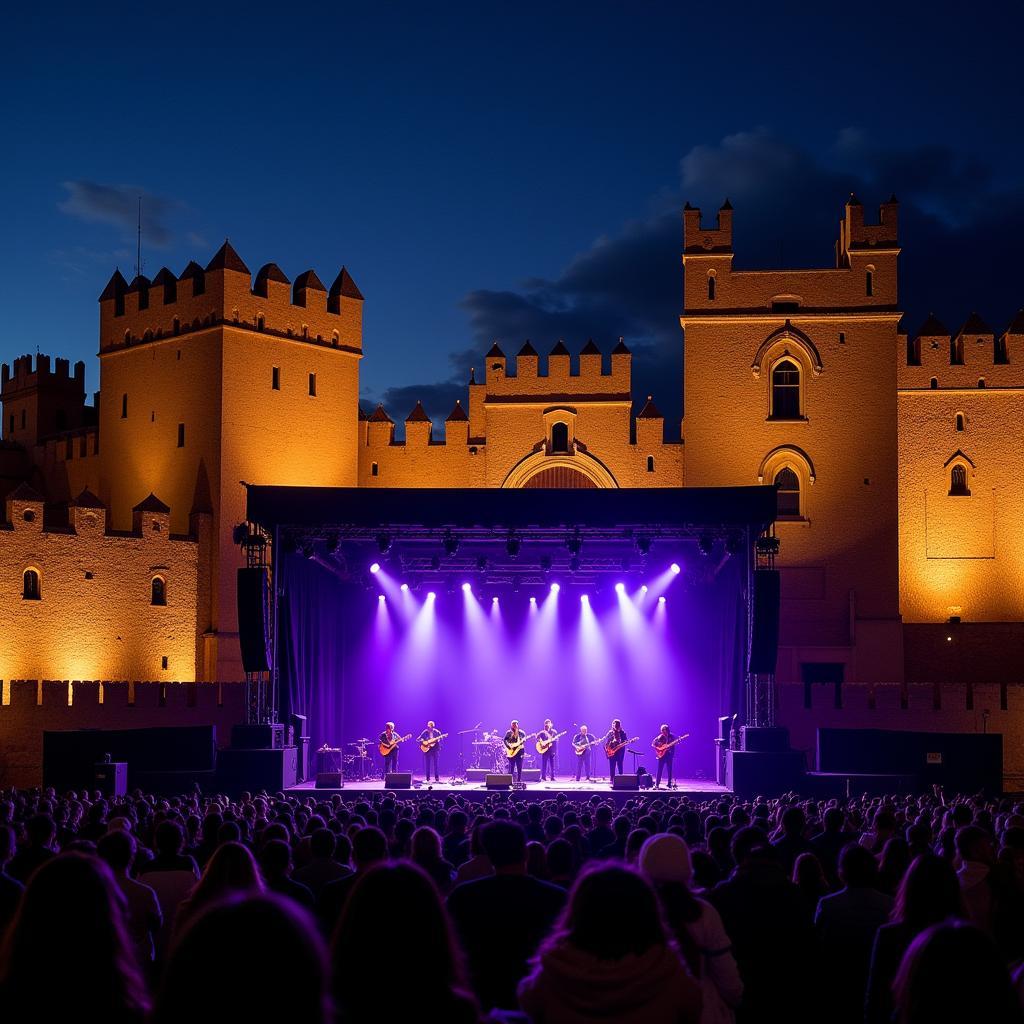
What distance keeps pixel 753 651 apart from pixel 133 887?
1738 cm

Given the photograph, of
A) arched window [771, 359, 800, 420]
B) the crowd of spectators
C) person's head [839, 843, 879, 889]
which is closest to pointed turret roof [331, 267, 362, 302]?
arched window [771, 359, 800, 420]

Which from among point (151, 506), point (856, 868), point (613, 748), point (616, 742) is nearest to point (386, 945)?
point (856, 868)

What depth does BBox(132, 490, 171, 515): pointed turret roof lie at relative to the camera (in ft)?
109

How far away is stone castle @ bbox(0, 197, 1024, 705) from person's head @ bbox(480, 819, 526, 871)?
27880 mm

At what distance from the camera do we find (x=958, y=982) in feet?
8.83

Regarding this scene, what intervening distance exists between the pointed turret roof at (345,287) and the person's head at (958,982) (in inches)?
1385

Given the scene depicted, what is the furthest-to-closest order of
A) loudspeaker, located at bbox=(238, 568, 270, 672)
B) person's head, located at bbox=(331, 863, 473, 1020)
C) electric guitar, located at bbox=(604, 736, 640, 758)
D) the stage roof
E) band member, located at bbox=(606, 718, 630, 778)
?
1. band member, located at bbox=(606, 718, 630, 778)
2. electric guitar, located at bbox=(604, 736, 640, 758)
3. the stage roof
4. loudspeaker, located at bbox=(238, 568, 270, 672)
5. person's head, located at bbox=(331, 863, 473, 1020)

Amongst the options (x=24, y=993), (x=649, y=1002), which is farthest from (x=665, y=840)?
(x=24, y=993)

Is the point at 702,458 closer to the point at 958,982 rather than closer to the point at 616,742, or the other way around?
the point at 616,742

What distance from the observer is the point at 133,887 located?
5582 mm

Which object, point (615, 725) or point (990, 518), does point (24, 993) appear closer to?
point (615, 725)

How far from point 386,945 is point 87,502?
104 ft

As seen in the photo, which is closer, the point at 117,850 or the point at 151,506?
the point at 117,850

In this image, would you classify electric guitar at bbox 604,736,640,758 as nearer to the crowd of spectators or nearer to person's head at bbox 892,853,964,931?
the crowd of spectators
